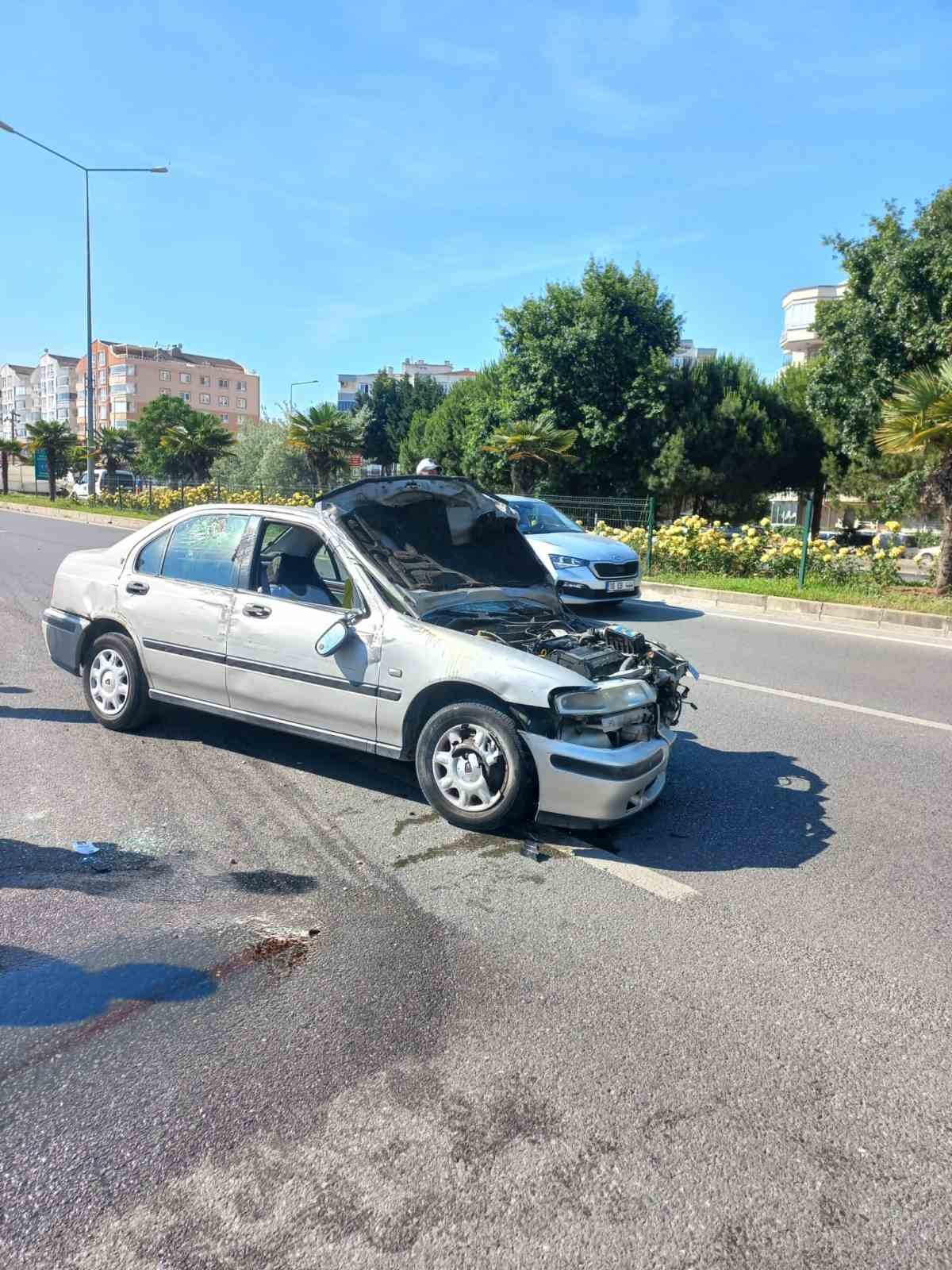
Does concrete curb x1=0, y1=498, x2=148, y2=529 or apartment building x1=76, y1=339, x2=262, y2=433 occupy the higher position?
apartment building x1=76, y1=339, x2=262, y2=433

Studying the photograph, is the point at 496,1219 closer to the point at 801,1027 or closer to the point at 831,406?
the point at 801,1027

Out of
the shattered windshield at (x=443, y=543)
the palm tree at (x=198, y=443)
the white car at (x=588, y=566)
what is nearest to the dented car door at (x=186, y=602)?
the shattered windshield at (x=443, y=543)

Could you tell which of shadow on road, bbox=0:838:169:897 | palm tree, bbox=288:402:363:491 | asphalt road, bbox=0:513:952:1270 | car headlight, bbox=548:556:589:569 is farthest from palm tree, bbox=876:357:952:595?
palm tree, bbox=288:402:363:491

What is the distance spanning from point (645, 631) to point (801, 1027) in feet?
28.2

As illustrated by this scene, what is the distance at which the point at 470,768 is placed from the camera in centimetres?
448

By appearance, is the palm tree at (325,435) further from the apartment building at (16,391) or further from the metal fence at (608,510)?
the apartment building at (16,391)

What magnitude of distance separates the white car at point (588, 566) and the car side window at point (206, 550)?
666 centimetres

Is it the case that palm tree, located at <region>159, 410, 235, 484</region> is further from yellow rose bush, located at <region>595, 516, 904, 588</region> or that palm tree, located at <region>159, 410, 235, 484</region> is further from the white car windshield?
the white car windshield

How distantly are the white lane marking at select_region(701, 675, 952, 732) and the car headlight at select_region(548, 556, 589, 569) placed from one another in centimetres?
400

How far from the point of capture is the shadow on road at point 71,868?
389 centimetres

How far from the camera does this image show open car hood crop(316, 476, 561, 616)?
212 inches

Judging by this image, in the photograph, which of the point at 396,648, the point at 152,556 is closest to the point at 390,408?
the point at 152,556

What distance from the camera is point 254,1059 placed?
2781mm

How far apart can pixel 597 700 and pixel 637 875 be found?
0.80 m
